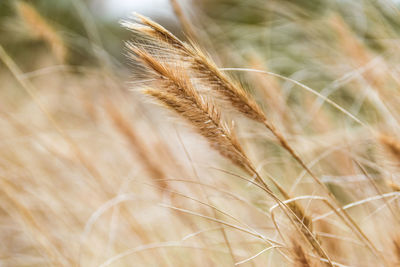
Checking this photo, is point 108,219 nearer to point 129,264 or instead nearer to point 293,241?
point 129,264

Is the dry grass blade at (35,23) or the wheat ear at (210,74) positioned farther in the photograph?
the dry grass blade at (35,23)

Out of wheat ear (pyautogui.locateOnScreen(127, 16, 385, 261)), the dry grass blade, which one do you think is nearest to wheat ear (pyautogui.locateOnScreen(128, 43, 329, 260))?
wheat ear (pyautogui.locateOnScreen(127, 16, 385, 261))

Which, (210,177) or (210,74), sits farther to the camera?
(210,177)

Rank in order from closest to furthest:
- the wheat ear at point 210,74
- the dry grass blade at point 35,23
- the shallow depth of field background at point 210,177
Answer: the wheat ear at point 210,74 → the shallow depth of field background at point 210,177 → the dry grass blade at point 35,23

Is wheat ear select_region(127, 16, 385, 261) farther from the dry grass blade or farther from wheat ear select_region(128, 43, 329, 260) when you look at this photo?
the dry grass blade

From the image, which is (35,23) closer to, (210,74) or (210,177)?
(210,177)

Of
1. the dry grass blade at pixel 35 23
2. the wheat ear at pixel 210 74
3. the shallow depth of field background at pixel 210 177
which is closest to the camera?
the wheat ear at pixel 210 74

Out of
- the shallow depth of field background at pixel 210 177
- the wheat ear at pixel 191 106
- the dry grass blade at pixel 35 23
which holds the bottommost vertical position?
the shallow depth of field background at pixel 210 177

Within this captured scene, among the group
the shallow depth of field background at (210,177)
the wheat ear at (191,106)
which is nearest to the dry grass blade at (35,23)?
the shallow depth of field background at (210,177)

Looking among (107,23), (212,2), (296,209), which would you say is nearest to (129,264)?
(296,209)

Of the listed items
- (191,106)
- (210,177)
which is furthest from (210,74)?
(210,177)

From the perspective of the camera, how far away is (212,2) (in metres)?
3.10

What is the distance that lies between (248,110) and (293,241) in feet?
0.66

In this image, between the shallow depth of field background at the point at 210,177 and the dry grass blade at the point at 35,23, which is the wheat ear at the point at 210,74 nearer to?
the shallow depth of field background at the point at 210,177
